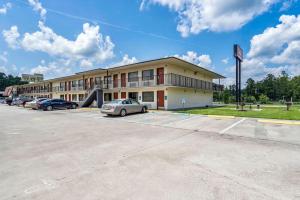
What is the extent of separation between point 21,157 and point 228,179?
5.49m

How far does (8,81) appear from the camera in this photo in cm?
8469

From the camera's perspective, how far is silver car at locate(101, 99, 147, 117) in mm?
15391

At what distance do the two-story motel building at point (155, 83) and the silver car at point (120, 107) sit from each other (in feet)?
16.2

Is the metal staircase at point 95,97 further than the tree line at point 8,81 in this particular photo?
No

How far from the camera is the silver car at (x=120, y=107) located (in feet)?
50.5

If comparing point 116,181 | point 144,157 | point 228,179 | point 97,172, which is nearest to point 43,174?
point 97,172

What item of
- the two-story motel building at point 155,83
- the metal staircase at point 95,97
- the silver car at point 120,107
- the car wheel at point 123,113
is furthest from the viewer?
the metal staircase at point 95,97

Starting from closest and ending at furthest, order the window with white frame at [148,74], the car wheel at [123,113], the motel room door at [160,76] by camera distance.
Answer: the car wheel at [123,113] < the motel room door at [160,76] < the window with white frame at [148,74]

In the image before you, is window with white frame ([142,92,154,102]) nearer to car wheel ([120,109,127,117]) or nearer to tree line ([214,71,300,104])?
car wheel ([120,109,127,117])

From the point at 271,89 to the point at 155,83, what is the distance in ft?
188

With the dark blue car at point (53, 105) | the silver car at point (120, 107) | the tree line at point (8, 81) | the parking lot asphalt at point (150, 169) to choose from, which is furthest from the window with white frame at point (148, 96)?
the tree line at point (8, 81)

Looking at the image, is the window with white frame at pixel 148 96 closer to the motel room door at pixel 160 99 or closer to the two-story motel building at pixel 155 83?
the two-story motel building at pixel 155 83

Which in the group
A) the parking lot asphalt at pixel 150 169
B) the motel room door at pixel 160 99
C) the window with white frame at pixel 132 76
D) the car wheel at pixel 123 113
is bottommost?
the parking lot asphalt at pixel 150 169

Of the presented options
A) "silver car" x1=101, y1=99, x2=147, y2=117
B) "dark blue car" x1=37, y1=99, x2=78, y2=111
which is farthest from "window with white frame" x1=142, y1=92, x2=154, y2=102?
"dark blue car" x1=37, y1=99, x2=78, y2=111
